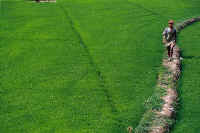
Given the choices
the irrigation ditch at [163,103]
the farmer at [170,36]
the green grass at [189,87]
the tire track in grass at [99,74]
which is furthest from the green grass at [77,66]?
the green grass at [189,87]

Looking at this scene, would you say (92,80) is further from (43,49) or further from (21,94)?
(43,49)

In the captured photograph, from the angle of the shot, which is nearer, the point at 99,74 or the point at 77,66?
the point at 99,74

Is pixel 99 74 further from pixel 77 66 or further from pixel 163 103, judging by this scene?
pixel 163 103

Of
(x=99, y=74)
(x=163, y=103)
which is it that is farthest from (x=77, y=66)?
(x=163, y=103)

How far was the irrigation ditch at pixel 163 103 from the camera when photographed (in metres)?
11.1

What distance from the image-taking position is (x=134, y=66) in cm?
1630

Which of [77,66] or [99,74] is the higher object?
[77,66]

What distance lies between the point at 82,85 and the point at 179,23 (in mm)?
11899

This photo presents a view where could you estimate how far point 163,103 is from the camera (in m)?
12.6

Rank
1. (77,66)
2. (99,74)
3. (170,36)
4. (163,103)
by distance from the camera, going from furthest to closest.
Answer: (170,36) → (77,66) → (99,74) → (163,103)

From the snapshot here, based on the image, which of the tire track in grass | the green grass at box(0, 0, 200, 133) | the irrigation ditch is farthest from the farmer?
the tire track in grass

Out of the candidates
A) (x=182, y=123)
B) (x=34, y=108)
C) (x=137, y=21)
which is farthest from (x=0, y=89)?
(x=137, y=21)

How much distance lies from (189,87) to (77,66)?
483 centimetres

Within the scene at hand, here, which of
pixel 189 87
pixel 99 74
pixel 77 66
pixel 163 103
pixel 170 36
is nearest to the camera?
pixel 163 103
